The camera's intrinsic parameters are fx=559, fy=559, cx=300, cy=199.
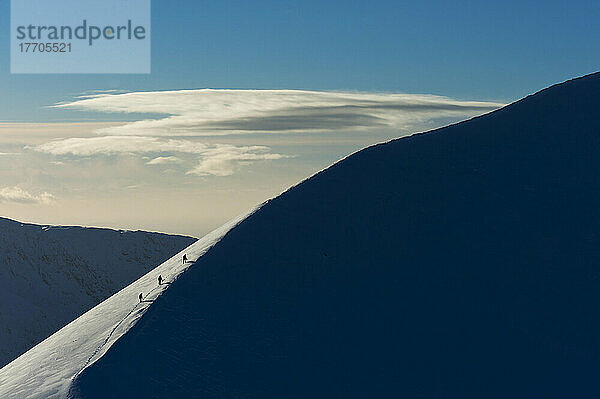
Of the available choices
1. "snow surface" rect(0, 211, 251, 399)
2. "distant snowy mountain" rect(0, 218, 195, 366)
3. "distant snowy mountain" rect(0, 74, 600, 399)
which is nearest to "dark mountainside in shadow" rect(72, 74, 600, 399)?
"distant snowy mountain" rect(0, 74, 600, 399)

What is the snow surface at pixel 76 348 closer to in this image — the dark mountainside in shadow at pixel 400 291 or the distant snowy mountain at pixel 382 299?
the distant snowy mountain at pixel 382 299

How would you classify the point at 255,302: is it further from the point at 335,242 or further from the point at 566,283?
the point at 566,283

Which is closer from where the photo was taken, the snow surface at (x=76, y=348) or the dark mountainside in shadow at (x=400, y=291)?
the dark mountainside in shadow at (x=400, y=291)

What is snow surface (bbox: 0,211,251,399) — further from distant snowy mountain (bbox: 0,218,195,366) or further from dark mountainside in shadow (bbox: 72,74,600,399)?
distant snowy mountain (bbox: 0,218,195,366)

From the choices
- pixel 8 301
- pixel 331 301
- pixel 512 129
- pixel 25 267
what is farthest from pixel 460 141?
pixel 25 267

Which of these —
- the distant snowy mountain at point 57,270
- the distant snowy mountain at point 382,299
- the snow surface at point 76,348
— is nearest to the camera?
the distant snowy mountain at point 382,299

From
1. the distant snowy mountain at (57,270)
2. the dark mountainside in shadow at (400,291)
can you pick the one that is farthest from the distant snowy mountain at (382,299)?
the distant snowy mountain at (57,270)
